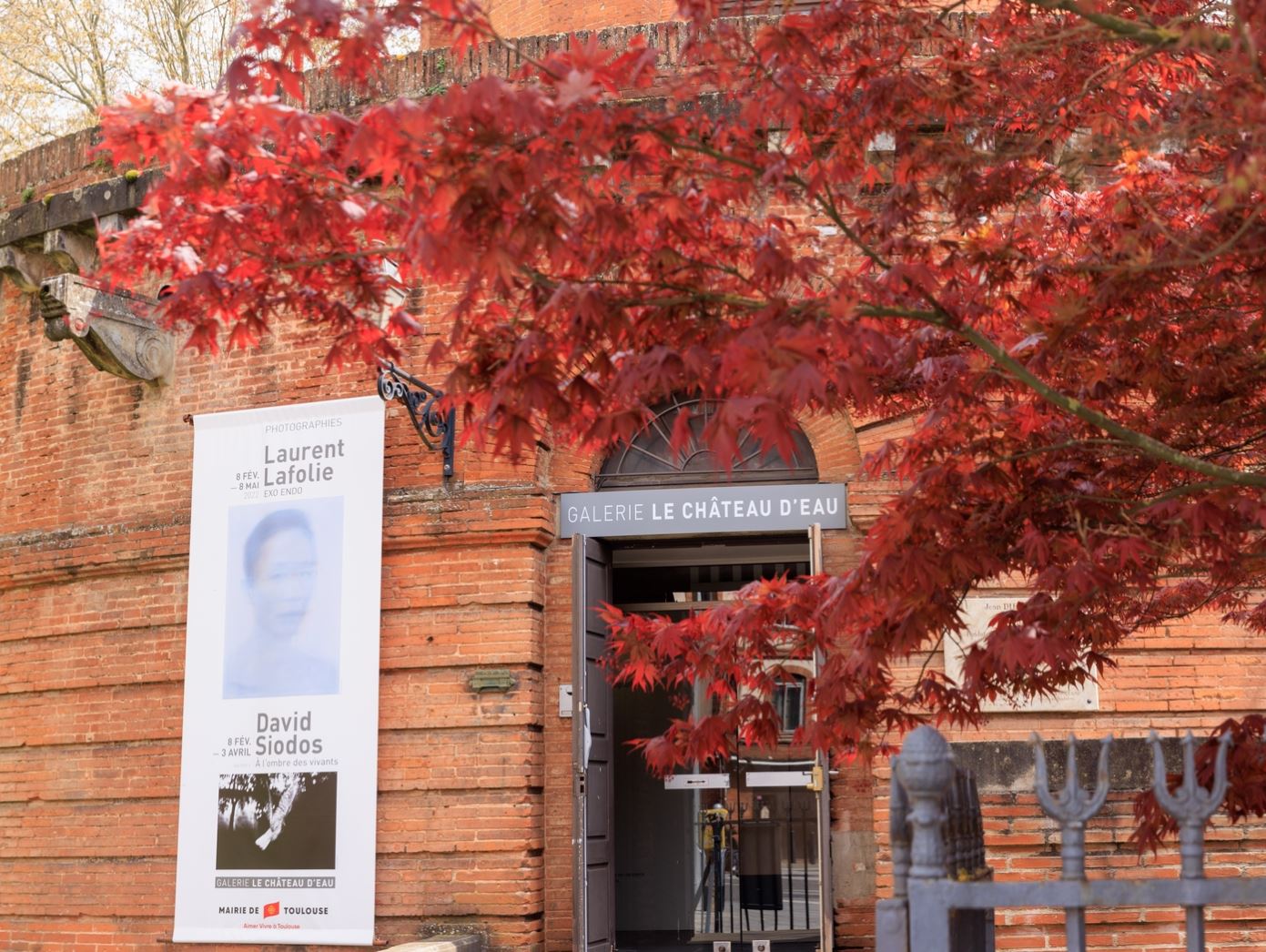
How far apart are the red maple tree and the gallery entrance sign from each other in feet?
13.0

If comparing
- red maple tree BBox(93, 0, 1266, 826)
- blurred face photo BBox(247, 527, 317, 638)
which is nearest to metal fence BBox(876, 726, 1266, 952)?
red maple tree BBox(93, 0, 1266, 826)

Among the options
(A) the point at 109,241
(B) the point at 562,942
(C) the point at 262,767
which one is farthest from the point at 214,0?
(A) the point at 109,241

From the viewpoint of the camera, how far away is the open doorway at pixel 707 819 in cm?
1123

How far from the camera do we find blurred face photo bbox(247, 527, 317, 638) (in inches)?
407

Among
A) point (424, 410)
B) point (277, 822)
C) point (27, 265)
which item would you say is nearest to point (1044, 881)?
point (424, 410)

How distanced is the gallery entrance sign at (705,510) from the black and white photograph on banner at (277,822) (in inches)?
96.4

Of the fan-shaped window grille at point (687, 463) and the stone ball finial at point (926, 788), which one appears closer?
the stone ball finial at point (926, 788)

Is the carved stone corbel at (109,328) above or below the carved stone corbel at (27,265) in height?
below

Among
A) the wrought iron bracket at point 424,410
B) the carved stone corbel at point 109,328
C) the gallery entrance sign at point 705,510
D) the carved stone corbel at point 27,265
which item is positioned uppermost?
the carved stone corbel at point 27,265

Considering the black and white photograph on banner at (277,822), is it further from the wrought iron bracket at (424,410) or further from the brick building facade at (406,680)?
the wrought iron bracket at (424,410)

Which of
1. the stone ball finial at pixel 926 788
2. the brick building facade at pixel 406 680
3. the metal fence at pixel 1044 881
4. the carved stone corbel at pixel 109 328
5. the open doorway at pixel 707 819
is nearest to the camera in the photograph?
the metal fence at pixel 1044 881

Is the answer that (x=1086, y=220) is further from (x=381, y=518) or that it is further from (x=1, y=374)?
(x=1, y=374)

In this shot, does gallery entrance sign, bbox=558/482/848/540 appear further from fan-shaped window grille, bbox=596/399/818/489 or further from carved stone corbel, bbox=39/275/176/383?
Answer: carved stone corbel, bbox=39/275/176/383

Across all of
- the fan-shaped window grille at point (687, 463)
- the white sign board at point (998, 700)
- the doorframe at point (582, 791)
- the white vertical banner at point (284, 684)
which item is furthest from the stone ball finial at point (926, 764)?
the white vertical banner at point (284, 684)
